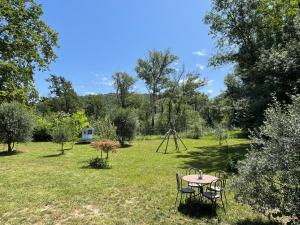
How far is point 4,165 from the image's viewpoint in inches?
502

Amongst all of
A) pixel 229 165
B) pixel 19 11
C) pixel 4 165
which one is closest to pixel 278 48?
pixel 229 165

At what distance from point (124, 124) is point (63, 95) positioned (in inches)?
1180

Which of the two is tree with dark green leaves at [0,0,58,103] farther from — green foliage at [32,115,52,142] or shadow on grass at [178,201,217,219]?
green foliage at [32,115,52,142]

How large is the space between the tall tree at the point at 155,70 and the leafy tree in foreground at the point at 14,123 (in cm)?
2472

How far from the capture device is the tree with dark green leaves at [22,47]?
10.9 m

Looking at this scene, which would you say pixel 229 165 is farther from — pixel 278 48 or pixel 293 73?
pixel 278 48

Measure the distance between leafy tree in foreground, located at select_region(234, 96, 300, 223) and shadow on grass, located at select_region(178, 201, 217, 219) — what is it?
114 centimetres

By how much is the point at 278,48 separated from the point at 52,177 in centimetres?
1461

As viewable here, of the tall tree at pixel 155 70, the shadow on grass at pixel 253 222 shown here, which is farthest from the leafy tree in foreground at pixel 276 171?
the tall tree at pixel 155 70

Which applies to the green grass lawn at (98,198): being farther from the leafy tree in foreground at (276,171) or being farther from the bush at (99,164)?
the leafy tree in foreground at (276,171)

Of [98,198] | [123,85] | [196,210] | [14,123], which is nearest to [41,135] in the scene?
[14,123]

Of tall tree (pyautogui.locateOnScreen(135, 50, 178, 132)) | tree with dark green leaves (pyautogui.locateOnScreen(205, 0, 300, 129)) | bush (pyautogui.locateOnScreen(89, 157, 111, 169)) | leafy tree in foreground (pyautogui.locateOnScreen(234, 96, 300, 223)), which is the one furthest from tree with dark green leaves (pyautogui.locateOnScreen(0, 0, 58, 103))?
tall tree (pyautogui.locateOnScreen(135, 50, 178, 132))

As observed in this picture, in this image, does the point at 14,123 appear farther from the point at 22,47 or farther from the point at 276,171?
the point at 276,171

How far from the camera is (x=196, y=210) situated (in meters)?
6.43
